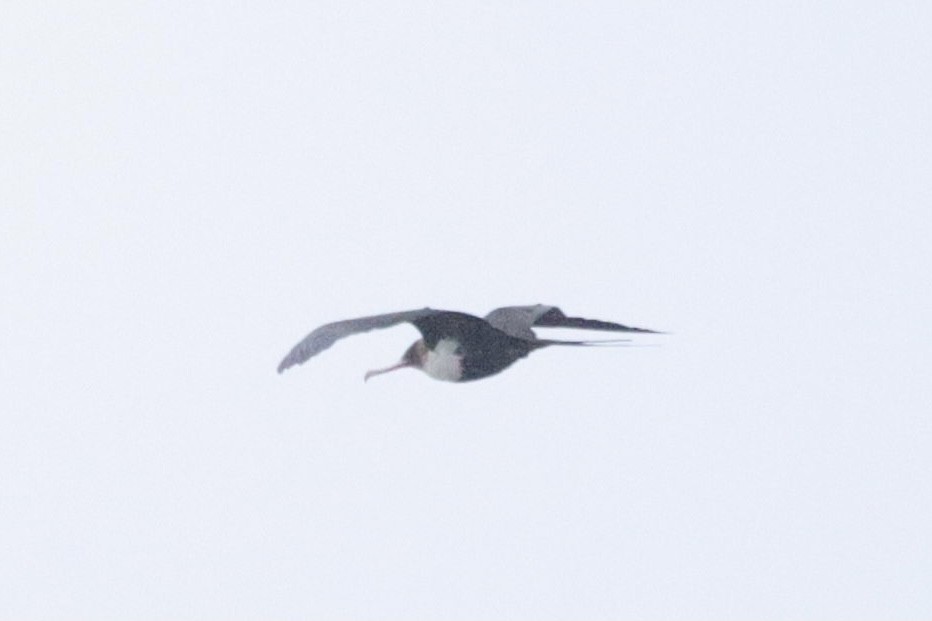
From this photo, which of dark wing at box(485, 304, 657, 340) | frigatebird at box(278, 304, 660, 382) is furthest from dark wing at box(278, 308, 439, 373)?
dark wing at box(485, 304, 657, 340)

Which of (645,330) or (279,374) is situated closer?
(279,374)

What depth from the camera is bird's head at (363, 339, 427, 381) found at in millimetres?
20141

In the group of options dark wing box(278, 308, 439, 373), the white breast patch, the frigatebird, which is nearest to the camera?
dark wing box(278, 308, 439, 373)

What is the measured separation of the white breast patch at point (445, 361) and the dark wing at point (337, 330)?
159 cm

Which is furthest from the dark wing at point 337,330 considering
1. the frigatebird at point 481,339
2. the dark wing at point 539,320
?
the dark wing at point 539,320

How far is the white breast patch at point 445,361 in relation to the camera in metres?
19.8

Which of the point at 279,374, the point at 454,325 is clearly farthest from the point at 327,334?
the point at 454,325

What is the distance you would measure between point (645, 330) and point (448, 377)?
1.46 metres

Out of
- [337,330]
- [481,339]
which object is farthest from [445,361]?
[337,330]

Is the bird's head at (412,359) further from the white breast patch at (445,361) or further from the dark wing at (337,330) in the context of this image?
the dark wing at (337,330)

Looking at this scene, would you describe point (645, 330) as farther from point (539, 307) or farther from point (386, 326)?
point (386, 326)

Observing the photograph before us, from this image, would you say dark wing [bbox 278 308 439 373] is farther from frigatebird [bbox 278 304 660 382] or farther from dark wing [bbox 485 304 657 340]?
dark wing [bbox 485 304 657 340]

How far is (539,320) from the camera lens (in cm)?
1988

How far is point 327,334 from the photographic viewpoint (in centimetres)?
1812
